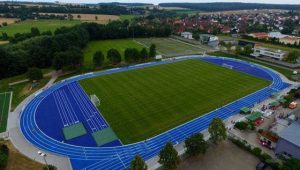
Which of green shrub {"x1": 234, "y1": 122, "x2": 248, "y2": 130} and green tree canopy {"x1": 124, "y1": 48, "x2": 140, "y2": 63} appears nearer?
green shrub {"x1": 234, "y1": 122, "x2": 248, "y2": 130}

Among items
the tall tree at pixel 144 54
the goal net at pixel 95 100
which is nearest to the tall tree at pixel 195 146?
the goal net at pixel 95 100

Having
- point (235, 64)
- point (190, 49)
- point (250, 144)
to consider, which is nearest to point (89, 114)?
point (250, 144)

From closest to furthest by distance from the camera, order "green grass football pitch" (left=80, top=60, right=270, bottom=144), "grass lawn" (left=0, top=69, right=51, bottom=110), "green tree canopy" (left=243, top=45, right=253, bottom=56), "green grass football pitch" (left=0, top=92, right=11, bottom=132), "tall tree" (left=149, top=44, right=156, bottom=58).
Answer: "green grass football pitch" (left=80, top=60, right=270, bottom=144), "green grass football pitch" (left=0, top=92, right=11, bottom=132), "grass lawn" (left=0, top=69, right=51, bottom=110), "tall tree" (left=149, top=44, right=156, bottom=58), "green tree canopy" (left=243, top=45, right=253, bottom=56)

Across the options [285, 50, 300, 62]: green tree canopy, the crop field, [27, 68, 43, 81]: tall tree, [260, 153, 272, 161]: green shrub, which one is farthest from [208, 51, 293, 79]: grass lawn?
[27, 68, 43, 81]: tall tree

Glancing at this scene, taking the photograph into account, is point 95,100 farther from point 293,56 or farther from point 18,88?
point 293,56

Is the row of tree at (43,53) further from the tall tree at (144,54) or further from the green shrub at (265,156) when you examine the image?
the green shrub at (265,156)

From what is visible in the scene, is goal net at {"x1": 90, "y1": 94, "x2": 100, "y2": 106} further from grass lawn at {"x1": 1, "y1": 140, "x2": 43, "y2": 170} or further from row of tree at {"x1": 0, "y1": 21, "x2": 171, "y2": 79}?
row of tree at {"x1": 0, "y1": 21, "x2": 171, "y2": 79}

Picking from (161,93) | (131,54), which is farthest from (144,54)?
(161,93)
